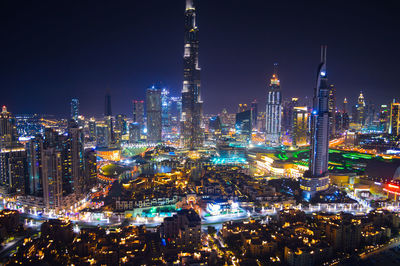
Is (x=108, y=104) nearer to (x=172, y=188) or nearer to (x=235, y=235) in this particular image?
(x=172, y=188)

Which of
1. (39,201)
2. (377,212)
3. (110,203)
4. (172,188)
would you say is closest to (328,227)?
(377,212)

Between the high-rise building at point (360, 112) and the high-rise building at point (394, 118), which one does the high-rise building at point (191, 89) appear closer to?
the high-rise building at point (394, 118)

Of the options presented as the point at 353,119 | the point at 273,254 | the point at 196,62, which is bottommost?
the point at 273,254

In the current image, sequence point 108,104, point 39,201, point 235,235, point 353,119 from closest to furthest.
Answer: point 235,235 < point 39,201 < point 108,104 < point 353,119

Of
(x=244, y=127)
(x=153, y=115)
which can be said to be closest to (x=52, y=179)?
(x=153, y=115)

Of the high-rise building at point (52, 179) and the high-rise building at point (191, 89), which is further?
the high-rise building at point (191, 89)

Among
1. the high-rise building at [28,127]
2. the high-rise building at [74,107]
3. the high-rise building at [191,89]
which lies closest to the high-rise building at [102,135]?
the high-rise building at [74,107]

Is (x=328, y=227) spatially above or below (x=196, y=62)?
below
